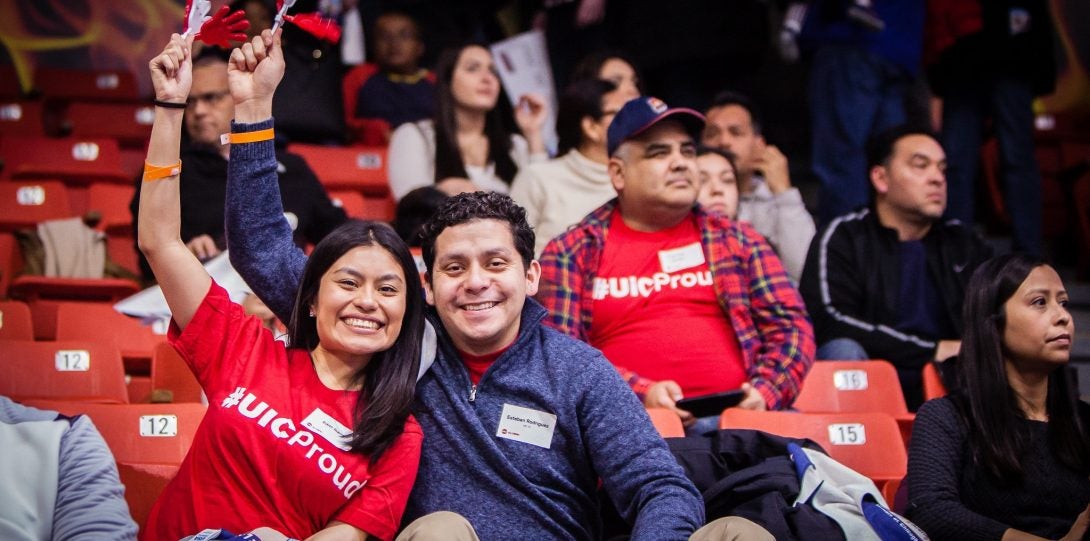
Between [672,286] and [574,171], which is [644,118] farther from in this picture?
[574,171]

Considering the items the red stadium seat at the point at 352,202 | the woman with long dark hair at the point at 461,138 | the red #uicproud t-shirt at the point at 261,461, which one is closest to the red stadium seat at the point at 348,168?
the red stadium seat at the point at 352,202

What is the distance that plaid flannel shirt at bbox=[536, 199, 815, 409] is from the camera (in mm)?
3350

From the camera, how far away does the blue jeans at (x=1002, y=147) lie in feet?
16.3

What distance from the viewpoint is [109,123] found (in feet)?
20.0

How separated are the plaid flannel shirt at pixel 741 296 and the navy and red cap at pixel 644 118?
10.9 inches

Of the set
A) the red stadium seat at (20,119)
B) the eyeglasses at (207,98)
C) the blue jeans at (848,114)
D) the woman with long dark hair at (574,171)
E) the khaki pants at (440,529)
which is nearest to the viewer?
the khaki pants at (440,529)

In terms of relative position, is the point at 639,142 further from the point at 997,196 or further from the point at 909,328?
the point at 997,196

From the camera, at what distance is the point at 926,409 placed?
278 cm

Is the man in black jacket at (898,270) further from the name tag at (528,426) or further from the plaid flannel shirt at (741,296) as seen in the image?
the name tag at (528,426)

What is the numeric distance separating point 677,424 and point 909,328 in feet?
4.59

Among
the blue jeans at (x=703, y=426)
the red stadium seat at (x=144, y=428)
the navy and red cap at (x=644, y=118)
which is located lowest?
the blue jeans at (x=703, y=426)

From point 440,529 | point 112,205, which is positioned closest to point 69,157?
point 112,205

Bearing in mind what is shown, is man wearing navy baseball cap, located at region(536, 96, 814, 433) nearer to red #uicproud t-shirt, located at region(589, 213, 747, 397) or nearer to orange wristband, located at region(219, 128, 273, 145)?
red #uicproud t-shirt, located at region(589, 213, 747, 397)

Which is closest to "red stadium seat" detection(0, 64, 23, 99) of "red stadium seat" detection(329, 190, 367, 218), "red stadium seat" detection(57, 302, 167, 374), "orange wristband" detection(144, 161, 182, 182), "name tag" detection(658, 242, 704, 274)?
"red stadium seat" detection(329, 190, 367, 218)
